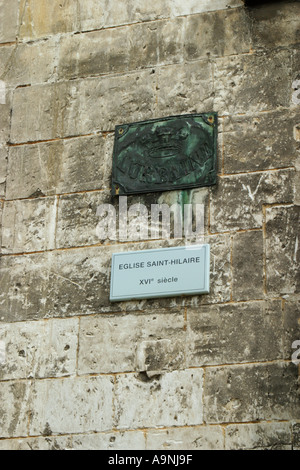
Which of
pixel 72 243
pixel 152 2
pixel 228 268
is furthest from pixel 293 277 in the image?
pixel 152 2

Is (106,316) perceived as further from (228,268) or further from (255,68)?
(255,68)

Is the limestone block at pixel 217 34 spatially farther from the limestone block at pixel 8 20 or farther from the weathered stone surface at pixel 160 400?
the weathered stone surface at pixel 160 400

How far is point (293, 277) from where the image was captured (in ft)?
16.9

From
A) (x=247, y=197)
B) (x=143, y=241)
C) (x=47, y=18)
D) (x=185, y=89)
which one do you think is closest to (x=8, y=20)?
(x=47, y=18)

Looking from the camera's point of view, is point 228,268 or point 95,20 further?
point 95,20

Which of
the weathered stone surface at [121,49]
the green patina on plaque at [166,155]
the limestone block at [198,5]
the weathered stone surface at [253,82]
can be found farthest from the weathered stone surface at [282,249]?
the limestone block at [198,5]

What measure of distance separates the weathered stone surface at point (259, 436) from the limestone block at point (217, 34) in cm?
231

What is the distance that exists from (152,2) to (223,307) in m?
2.19

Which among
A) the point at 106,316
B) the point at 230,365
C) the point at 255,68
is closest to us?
the point at 230,365

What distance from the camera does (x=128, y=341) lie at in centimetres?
529

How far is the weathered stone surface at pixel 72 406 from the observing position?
16.9ft

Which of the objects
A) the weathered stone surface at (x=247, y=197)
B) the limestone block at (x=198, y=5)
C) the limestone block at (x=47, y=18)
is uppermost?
the limestone block at (x=47, y=18)

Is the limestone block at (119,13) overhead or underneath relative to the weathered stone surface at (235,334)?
overhead
